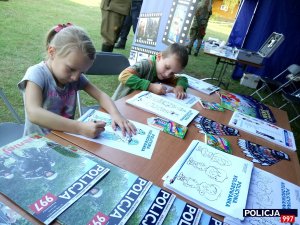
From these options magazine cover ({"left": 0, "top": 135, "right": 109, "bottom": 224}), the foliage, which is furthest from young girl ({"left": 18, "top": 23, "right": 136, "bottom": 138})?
the foliage

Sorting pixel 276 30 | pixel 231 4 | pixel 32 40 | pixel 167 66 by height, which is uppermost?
pixel 231 4

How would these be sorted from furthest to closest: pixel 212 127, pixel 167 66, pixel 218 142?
1. pixel 167 66
2. pixel 212 127
3. pixel 218 142

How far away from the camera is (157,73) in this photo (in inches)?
77.2

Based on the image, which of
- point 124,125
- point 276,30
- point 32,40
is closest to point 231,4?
point 276,30

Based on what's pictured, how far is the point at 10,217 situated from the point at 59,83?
2.64 ft

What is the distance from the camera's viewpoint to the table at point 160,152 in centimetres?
94

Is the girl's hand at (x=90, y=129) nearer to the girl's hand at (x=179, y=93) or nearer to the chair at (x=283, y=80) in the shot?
the girl's hand at (x=179, y=93)

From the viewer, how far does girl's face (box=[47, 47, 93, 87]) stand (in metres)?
1.16

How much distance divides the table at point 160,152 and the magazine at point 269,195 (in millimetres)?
70

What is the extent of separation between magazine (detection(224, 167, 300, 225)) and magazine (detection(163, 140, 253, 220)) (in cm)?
3

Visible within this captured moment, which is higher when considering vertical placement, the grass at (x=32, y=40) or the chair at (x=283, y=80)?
the chair at (x=283, y=80)

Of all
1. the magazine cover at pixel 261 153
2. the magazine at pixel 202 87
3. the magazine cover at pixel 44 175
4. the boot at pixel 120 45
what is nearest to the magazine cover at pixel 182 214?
the magazine cover at pixel 44 175

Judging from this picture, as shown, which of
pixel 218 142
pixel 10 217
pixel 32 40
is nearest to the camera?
pixel 10 217

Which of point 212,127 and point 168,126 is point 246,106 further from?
point 168,126
